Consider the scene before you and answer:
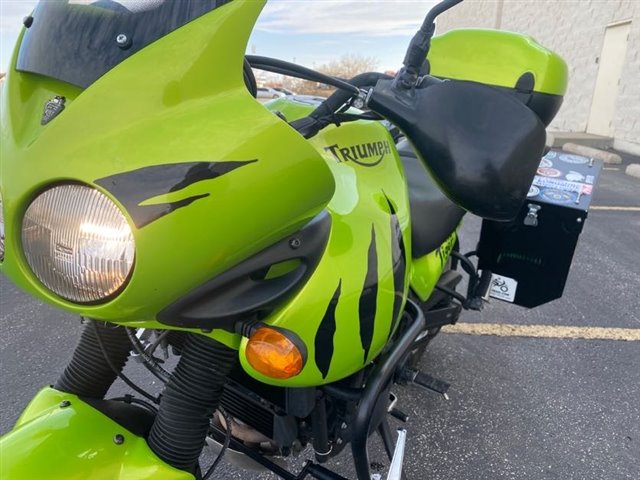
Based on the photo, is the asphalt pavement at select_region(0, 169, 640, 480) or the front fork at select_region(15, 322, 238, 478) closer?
the front fork at select_region(15, 322, 238, 478)

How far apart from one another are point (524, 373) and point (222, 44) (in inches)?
98.1

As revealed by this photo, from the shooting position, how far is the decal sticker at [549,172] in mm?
2158

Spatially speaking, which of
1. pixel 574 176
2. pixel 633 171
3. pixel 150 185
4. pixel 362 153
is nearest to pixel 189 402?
pixel 150 185

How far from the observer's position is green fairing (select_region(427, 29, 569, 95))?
156cm

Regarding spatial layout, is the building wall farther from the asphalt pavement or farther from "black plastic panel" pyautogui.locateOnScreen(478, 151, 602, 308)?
"black plastic panel" pyautogui.locateOnScreen(478, 151, 602, 308)

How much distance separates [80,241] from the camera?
33.9 inches

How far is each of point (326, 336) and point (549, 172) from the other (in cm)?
146

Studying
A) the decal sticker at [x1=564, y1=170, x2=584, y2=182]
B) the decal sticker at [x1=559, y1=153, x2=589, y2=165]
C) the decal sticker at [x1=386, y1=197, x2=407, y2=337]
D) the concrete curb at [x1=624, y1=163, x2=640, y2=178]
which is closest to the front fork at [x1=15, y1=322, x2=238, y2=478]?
the decal sticker at [x1=386, y1=197, x2=407, y2=337]

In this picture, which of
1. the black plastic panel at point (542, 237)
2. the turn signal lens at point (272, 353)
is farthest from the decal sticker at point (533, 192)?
the turn signal lens at point (272, 353)

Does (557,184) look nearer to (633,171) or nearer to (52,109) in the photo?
(52,109)

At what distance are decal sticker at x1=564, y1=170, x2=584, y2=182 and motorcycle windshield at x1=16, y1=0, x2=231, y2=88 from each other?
169 cm

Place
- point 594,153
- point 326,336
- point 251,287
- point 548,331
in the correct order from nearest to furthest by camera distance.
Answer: point 251,287, point 326,336, point 548,331, point 594,153

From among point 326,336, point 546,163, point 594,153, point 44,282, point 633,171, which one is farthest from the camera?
point 594,153

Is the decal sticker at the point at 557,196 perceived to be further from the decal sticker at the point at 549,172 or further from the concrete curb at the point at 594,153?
the concrete curb at the point at 594,153
